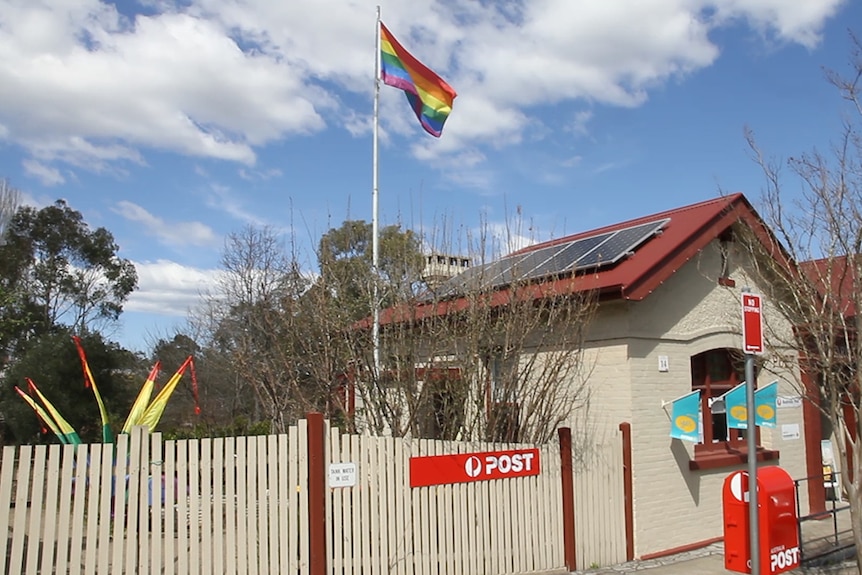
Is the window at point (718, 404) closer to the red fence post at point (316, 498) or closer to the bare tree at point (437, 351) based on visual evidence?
the bare tree at point (437, 351)

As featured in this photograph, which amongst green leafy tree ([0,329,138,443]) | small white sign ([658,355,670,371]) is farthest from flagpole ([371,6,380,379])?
green leafy tree ([0,329,138,443])

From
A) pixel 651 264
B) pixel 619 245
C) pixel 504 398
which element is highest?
pixel 619 245

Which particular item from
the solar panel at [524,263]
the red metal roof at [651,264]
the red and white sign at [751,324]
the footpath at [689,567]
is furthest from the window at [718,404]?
the red and white sign at [751,324]

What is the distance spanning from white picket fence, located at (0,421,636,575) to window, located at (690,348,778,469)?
10.0 feet

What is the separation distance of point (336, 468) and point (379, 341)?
2.10m

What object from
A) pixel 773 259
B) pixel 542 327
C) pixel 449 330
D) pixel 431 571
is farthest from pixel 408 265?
pixel 773 259

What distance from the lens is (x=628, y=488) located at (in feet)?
29.5

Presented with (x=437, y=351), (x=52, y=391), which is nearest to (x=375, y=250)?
(x=437, y=351)

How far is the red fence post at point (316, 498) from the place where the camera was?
6.65m

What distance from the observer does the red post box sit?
650cm

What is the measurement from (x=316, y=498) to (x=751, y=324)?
159 inches

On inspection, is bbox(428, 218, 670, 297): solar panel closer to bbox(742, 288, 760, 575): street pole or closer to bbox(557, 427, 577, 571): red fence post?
bbox(557, 427, 577, 571): red fence post

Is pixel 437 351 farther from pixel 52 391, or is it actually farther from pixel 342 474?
pixel 52 391

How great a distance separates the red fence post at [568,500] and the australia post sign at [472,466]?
38cm
